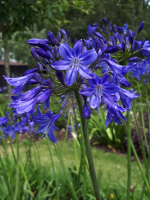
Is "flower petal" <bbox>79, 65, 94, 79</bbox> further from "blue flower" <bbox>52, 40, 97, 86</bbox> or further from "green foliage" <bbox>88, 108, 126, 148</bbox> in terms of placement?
"green foliage" <bbox>88, 108, 126, 148</bbox>

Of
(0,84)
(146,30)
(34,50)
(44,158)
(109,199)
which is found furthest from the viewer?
(0,84)

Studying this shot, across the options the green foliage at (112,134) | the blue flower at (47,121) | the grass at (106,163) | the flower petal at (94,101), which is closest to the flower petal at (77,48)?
the flower petal at (94,101)

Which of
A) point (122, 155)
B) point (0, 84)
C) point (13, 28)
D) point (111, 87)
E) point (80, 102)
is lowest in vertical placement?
point (0, 84)

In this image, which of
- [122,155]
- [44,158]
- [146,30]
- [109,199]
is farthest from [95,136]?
[146,30]

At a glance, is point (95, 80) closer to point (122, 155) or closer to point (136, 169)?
point (136, 169)

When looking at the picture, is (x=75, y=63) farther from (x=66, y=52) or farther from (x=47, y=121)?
(x=47, y=121)

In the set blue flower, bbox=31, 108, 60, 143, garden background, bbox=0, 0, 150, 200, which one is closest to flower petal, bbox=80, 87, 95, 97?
blue flower, bbox=31, 108, 60, 143
